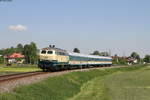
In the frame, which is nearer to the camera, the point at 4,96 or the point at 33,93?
the point at 4,96

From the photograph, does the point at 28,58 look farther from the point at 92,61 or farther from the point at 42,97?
the point at 42,97

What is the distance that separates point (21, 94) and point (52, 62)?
2489cm

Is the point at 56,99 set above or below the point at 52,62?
below

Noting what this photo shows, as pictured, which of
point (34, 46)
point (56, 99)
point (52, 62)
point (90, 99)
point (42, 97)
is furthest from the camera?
point (34, 46)

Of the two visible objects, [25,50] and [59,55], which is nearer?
[59,55]

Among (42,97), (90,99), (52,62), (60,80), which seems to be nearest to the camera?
(42,97)

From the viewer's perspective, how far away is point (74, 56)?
62.6m

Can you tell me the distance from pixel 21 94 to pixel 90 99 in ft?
25.3

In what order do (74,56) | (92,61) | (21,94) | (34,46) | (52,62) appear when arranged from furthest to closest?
(34,46), (92,61), (74,56), (52,62), (21,94)

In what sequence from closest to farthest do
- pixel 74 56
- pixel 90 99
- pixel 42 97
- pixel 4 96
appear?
pixel 4 96 < pixel 42 97 < pixel 90 99 < pixel 74 56

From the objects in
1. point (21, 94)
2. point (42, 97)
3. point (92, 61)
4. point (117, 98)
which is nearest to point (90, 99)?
point (117, 98)

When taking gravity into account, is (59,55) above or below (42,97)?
above

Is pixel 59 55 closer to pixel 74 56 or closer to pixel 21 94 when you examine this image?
pixel 74 56

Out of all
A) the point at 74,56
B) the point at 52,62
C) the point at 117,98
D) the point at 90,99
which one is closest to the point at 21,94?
the point at 90,99
